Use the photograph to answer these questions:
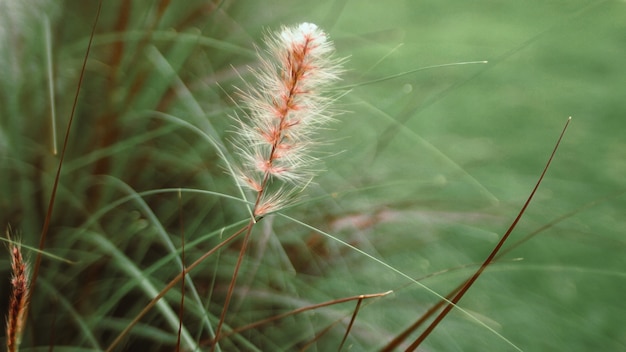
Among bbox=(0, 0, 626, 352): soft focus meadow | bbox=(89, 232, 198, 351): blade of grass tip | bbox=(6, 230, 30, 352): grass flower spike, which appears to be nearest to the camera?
bbox=(6, 230, 30, 352): grass flower spike

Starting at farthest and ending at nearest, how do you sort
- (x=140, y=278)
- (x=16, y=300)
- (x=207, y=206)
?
(x=207, y=206), (x=140, y=278), (x=16, y=300)

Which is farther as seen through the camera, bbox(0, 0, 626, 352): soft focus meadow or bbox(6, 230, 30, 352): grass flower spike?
bbox(0, 0, 626, 352): soft focus meadow

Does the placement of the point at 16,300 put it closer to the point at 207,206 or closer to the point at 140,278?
the point at 140,278

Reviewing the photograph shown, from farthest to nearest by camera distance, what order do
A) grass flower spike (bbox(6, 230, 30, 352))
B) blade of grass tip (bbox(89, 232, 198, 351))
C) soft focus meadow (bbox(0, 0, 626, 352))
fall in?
soft focus meadow (bbox(0, 0, 626, 352))
blade of grass tip (bbox(89, 232, 198, 351))
grass flower spike (bbox(6, 230, 30, 352))

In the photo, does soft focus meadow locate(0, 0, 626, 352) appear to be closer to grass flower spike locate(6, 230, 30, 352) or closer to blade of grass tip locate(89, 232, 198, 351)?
blade of grass tip locate(89, 232, 198, 351)

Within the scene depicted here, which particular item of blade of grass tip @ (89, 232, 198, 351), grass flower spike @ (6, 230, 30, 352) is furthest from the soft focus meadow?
grass flower spike @ (6, 230, 30, 352)

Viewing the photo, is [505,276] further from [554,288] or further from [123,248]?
[123,248]

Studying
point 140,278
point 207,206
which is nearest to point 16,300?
point 140,278

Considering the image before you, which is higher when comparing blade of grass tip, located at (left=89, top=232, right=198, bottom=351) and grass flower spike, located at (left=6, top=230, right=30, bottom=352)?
grass flower spike, located at (left=6, top=230, right=30, bottom=352)

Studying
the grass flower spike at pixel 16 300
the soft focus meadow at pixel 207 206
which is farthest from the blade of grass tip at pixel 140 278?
the grass flower spike at pixel 16 300

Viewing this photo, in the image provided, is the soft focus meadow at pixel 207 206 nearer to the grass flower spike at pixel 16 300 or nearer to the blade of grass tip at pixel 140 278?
the blade of grass tip at pixel 140 278

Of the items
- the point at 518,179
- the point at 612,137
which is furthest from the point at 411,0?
the point at 518,179
